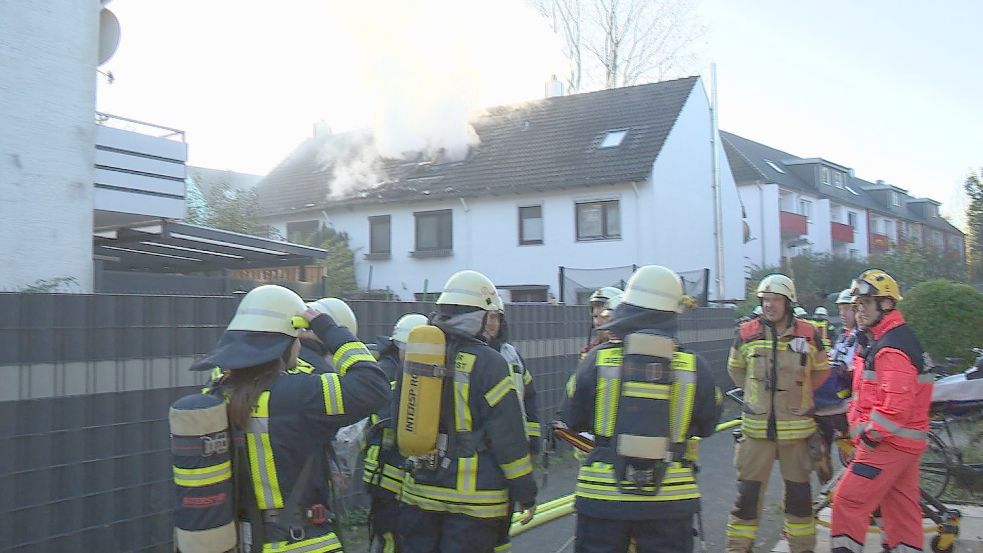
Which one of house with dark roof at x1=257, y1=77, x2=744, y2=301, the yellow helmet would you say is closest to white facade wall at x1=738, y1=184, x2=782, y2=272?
house with dark roof at x1=257, y1=77, x2=744, y2=301

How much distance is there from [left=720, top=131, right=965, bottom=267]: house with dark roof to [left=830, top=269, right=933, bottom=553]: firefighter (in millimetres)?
23945

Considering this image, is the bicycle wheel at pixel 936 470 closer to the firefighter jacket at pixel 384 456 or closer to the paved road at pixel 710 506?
the paved road at pixel 710 506

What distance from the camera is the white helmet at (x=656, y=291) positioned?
3.87 metres

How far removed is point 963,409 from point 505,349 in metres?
4.42

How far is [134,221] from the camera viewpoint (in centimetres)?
1023

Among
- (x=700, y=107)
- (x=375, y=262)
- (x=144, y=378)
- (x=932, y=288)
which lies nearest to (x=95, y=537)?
(x=144, y=378)

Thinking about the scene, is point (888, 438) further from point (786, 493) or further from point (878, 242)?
point (878, 242)

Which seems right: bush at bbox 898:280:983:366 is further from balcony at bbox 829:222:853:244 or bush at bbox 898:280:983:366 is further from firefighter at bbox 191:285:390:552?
balcony at bbox 829:222:853:244

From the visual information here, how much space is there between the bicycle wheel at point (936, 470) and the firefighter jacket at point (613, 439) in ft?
14.3

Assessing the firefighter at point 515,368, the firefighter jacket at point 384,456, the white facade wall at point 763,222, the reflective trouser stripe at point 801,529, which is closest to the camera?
the firefighter jacket at point 384,456

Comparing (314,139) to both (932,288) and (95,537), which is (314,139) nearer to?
(932,288)

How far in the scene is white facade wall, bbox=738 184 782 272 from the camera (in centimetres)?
3284

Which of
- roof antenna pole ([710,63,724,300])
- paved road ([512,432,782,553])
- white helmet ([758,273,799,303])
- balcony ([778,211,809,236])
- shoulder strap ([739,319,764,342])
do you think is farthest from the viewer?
balcony ([778,211,809,236])

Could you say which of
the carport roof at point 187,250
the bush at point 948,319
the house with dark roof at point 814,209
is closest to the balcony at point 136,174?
the carport roof at point 187,250
